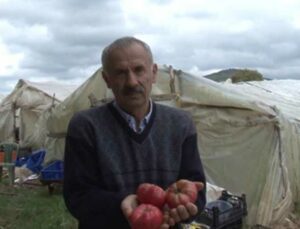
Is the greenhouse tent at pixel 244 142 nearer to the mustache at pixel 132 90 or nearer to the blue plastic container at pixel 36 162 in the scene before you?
the blue plastic container at pixel 36 162

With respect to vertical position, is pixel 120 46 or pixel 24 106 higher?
pixel 120 46

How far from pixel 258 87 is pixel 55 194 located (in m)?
6.51

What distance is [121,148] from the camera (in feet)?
8.12

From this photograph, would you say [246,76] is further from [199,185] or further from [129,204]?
[129,204]

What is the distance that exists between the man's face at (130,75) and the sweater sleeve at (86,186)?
213 mm

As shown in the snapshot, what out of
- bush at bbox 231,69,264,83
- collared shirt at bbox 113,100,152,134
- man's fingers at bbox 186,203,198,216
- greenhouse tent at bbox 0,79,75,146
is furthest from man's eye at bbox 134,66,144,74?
bush at bbox 231,69,264,83

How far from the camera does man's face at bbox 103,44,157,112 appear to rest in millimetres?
2438

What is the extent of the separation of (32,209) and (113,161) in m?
8.49

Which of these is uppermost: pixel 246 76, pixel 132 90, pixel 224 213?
pixel 132 90

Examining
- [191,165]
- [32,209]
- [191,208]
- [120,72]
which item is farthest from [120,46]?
[32,209]

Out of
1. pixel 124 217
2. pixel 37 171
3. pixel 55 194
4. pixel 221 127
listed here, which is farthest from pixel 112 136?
pixel 37 171

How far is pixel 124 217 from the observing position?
235 cm

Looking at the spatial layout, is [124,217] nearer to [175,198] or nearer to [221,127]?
[175,198]

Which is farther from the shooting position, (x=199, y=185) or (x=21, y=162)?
(x=21, y=162)
